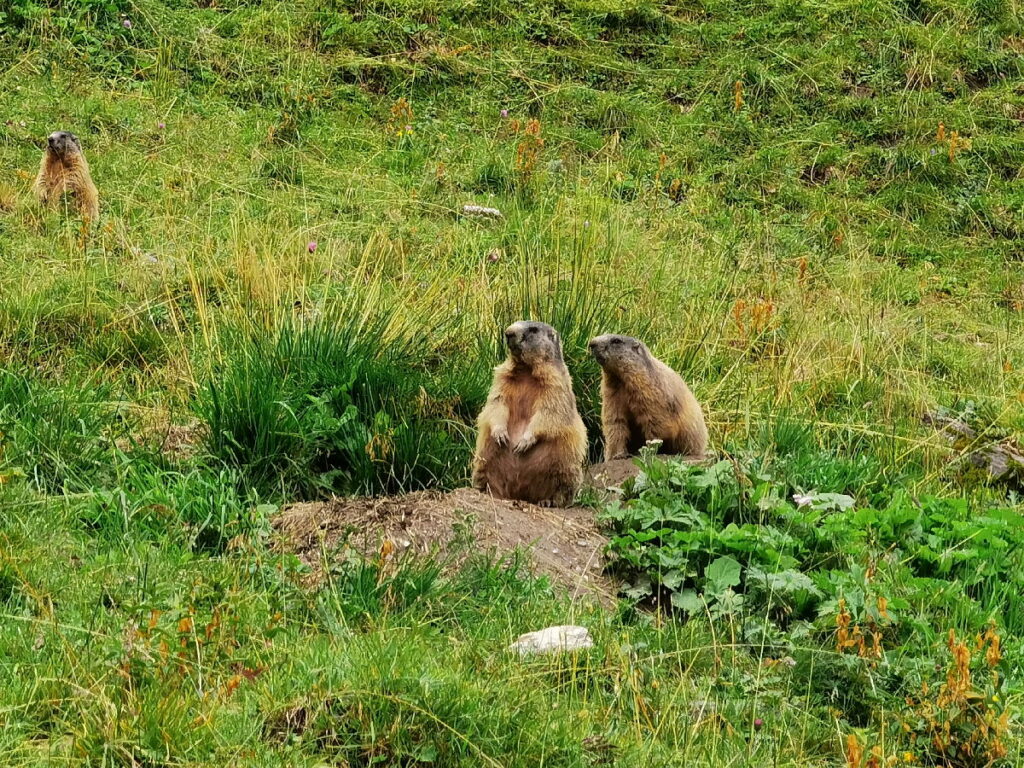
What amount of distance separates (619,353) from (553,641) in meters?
2.94

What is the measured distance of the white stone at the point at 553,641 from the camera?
166 inches

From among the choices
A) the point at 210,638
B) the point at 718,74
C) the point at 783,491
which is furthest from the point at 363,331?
the point at 718,74

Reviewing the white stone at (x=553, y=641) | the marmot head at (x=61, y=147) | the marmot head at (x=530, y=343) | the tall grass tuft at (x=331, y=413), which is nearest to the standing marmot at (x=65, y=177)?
the marmot head at (x=61, y=147)

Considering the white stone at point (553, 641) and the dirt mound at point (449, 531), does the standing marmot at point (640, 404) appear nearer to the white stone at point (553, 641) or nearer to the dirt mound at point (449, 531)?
the dirt mound at point (449, 531)

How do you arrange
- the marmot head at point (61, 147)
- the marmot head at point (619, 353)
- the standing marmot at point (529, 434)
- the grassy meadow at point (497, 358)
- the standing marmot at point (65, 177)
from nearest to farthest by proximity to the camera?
1. the grassy meadow at point (497, 358)
2. the standing marmot at point (529, 434)
3. the marmot head at point (619, 353)
4. the standing marmot at point (65, 177)
5. the marmot head at point (61, 147)

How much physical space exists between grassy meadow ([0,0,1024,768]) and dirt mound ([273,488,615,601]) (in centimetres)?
15

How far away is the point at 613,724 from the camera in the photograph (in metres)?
3.87

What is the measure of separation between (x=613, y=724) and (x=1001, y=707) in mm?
1301

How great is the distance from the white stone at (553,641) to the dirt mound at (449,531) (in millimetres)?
653

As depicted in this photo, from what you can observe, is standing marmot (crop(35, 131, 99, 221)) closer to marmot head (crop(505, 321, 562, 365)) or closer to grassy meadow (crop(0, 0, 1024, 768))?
grassy meadow (crop(0, 0, 1024, 768))

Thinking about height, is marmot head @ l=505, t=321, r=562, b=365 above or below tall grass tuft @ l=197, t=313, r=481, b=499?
above

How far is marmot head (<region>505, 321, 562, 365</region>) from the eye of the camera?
6.34m

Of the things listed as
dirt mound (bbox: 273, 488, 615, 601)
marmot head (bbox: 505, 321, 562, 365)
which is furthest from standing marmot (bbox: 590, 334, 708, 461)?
dirt mound (bbox: 273, 488, 615, 601)

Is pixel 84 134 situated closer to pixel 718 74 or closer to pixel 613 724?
pixel 718 74
